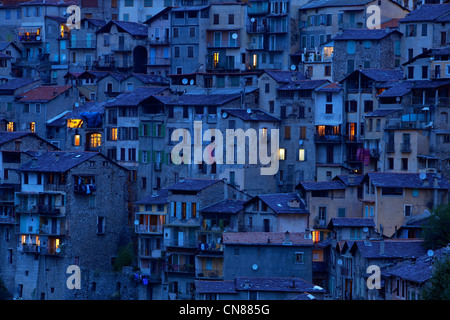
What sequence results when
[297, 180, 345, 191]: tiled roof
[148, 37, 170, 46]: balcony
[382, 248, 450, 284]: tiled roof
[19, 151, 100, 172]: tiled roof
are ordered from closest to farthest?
[382, 248, 450, 284]: tiled roof
[297, 180, 345, 191]: tiled roof
[19, 151, 100, 172]: tiled roof
[148, 37, 170, 46]: balcony

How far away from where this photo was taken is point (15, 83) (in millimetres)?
83438

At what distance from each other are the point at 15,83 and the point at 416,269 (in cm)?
4651

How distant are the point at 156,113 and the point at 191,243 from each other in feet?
42.9

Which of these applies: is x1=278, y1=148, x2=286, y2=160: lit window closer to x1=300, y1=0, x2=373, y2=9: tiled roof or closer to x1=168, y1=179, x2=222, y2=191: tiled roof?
x1=168, y1=179, x2=222, y2=191: tiled roof

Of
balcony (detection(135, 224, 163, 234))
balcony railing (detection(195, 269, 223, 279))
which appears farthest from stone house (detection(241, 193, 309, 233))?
balcony (detection(135, 224, 163, 234))

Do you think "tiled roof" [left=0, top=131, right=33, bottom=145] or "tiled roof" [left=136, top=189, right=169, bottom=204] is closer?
"tiled roof" [left=136, top=189, right=169, bottom=204]

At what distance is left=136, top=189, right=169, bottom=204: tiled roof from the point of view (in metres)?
63.2

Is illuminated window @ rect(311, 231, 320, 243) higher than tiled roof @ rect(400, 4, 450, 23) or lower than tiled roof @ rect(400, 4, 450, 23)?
lower

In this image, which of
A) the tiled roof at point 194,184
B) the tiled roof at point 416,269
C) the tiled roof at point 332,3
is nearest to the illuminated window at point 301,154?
the tiled roof at point 194,184

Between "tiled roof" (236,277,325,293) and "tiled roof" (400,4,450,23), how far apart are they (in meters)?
25.7

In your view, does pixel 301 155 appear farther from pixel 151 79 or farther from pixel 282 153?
pixel 151 79

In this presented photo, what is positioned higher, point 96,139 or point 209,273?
point 96,139

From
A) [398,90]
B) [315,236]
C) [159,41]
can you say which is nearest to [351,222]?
[315,236]

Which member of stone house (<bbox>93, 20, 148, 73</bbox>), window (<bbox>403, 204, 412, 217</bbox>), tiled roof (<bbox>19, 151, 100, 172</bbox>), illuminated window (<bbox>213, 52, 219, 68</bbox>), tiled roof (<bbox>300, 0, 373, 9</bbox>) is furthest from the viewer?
stone house (<bbox>93, 20, 148, 73</bbox>)
